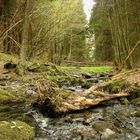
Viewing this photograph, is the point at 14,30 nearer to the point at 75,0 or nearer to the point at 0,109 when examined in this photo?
the point at 75,0

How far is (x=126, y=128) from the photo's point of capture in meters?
6.74

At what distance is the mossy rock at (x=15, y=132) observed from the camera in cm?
514

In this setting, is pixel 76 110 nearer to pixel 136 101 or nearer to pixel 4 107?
pixel 4 107

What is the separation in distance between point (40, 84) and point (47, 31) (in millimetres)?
16946

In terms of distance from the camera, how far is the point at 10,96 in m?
9.59

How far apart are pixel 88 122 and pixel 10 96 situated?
11.1 ft

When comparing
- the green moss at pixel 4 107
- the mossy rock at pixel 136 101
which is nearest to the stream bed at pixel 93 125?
the mossy rock at pixel 136 101

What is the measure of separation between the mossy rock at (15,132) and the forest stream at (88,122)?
1.47 feet

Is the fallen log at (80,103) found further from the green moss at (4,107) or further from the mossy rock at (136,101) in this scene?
the green moss at (4,107)

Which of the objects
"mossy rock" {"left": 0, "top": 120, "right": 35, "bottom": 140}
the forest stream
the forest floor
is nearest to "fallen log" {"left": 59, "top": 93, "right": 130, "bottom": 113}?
the forest floor

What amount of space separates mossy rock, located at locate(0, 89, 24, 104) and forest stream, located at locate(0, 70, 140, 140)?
49 cm

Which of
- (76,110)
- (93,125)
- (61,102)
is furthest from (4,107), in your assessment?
(93,125)

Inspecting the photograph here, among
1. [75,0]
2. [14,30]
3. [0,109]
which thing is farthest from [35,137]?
[75,0]

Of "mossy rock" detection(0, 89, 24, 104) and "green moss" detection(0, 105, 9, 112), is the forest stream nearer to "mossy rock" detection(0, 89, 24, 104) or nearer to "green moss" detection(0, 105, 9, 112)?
"green moss" detection(0, 105, 9, 112)
